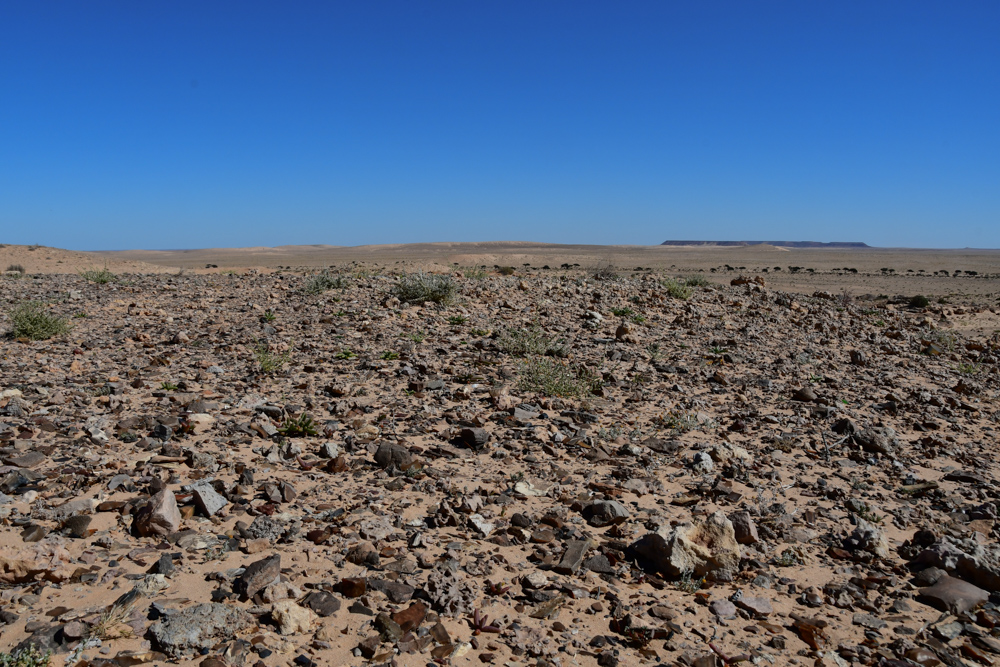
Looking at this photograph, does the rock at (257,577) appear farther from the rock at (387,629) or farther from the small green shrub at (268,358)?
the small green shrub at (268,358)

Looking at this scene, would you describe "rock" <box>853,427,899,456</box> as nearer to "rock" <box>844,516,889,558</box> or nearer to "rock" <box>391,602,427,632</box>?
"rock" <box>844,516,889,558</box>

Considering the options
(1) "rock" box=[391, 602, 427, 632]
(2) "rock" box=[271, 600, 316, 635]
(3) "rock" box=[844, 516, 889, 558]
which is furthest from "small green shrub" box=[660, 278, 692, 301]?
(2) "rock" box=[271, 600, 316, 635]

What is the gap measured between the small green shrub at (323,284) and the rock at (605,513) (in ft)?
20.7

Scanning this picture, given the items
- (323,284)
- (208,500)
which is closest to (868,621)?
(208,500)

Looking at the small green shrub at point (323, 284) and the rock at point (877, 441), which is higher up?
the small green shrub at point (323, 284)

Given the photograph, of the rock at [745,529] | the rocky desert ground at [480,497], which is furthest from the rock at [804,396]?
the rock at [745,529]

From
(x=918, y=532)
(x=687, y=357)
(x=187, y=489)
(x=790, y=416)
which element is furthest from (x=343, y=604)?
(x=687, y=357)

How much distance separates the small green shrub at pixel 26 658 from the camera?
2129mm

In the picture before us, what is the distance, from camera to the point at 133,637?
2.35m

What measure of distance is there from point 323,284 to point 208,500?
610 centimetres

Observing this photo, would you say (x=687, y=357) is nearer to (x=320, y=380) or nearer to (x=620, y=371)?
(x=620, y=371)

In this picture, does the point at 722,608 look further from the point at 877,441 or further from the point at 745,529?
the point at 877,441

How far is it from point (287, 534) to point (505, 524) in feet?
3.69

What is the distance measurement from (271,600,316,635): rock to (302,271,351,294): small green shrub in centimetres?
673
